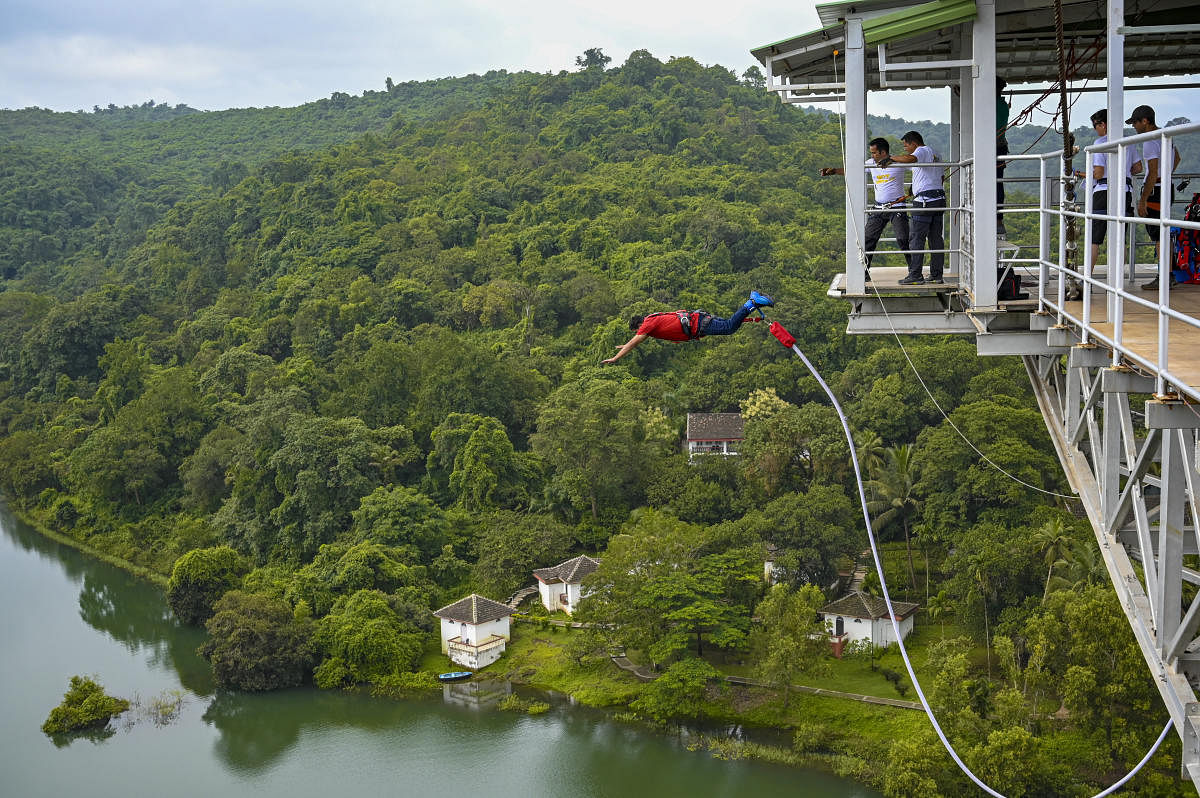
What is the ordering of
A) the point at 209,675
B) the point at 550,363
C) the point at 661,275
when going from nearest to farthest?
the point at 209,675 < the point at 550,363 < the point at 661,275

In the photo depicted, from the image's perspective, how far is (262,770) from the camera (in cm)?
1730

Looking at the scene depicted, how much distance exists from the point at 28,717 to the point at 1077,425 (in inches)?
742

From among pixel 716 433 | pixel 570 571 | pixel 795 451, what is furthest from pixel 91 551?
pixel 795 451

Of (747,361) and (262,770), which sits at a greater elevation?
(747,361)

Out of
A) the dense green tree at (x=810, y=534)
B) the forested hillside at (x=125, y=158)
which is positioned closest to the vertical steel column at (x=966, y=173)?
the dense green tree at (x=810, y=534)

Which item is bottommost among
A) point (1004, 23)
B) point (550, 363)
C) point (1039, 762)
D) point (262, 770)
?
point (262, 770)

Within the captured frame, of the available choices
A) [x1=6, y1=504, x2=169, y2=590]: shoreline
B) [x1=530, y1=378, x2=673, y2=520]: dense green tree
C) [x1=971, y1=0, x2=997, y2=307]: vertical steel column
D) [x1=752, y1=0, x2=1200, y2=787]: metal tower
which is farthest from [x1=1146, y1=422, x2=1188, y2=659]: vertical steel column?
[x1=6, y1=504, x2=169, y2=590]: shoreline

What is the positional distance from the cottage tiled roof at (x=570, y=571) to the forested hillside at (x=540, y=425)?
0.46 m

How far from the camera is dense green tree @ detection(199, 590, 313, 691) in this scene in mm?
19844

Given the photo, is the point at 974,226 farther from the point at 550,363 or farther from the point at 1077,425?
the point at 550,363

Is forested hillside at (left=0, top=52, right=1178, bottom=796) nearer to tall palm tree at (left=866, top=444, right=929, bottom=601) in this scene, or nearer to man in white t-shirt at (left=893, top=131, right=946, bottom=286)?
tall palm tree at (left=866, top=444, right=929, bottom=601)

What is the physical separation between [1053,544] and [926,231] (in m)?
12.5

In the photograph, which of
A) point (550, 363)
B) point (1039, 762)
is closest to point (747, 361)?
point (550, 363)

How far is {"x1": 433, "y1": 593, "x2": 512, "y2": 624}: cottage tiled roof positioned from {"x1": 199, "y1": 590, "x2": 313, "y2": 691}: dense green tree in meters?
2.53
